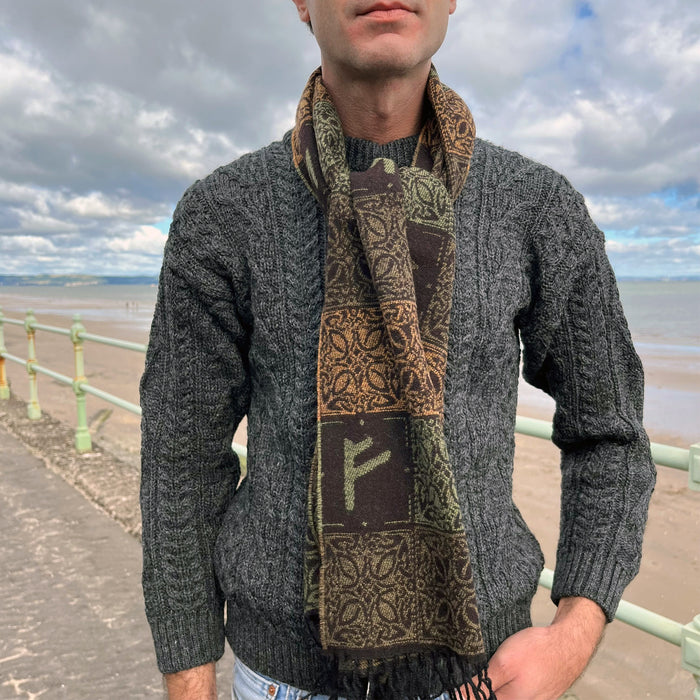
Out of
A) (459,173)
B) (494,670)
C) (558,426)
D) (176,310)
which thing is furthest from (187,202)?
(494,670)

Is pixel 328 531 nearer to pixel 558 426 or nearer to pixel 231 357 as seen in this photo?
pixel 231 357

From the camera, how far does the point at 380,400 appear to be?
963mm

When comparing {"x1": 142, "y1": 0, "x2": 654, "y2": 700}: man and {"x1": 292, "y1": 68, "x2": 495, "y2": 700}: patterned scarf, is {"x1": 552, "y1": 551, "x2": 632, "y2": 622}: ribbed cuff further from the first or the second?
{"x1": 292, "y1": 68, "x2": 495, "y2": 700}: patterned scarf

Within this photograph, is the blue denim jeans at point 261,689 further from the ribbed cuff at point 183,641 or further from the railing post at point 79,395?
the railing post at point 79,395

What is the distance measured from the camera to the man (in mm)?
945

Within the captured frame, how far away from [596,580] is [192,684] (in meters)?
0.73

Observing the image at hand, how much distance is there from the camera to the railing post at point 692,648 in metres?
1.46

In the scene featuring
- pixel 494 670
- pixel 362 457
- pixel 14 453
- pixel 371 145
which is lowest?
pixel 14 453

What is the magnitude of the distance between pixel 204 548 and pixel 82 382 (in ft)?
13.8

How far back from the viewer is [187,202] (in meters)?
1.11

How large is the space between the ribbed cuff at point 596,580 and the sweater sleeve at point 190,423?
2.03 feet

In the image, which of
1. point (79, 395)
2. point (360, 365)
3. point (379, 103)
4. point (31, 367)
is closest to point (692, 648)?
point (360, 365)

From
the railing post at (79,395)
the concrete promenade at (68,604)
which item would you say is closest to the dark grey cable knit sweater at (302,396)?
the concrete promenade at (68,604)

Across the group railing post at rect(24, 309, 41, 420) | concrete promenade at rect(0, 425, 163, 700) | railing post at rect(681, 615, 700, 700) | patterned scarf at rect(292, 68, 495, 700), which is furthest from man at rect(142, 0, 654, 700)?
railing post at rect(24, 309, 41, 420)
